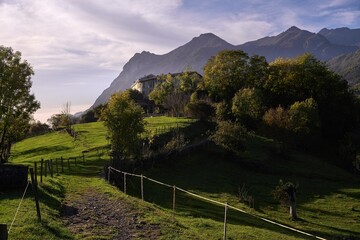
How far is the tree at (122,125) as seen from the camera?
151ft

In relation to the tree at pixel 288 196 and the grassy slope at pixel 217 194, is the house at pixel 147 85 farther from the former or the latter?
the tree at pixel 288 196

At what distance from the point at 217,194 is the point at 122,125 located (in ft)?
46.8

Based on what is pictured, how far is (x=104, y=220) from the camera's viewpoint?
65.3 feet

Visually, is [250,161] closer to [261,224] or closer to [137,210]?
[261,224]

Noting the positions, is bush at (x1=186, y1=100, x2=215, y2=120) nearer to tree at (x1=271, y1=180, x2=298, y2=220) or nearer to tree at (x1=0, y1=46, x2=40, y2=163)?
tree at (x1=0, y1=46, x2=40, y2=163)

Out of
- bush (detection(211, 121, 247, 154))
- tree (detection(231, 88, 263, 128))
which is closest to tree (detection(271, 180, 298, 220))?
bush (detection(211, 121, 247, 154))

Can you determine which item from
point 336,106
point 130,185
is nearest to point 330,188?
point 130,185

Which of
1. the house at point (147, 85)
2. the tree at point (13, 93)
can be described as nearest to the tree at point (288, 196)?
the tree at point (13, 93)

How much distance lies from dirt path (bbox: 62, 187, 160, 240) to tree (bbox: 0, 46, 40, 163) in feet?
98.9

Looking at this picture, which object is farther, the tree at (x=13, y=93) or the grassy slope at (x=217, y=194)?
the tree at (x=13, y=93)

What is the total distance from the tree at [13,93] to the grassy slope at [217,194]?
11035 mm

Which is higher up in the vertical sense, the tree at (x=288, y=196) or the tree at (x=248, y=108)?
the tree at (x=248, y=108)

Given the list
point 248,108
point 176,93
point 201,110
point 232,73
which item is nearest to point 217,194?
point 248,108

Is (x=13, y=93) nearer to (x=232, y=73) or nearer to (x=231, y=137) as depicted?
(x=231, y=137)
